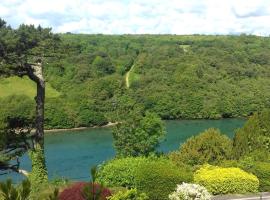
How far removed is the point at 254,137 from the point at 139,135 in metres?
6.31

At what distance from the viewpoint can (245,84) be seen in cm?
9825

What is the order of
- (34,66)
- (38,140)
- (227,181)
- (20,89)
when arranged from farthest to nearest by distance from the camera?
(20,89), (227,181), (38,140), (34,66)

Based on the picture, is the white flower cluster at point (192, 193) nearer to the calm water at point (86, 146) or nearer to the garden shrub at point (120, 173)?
the garden shrub at point (120, 173)

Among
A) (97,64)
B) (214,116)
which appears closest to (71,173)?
(214,116)

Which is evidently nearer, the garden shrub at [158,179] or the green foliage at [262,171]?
the garden shrub at [158,179]

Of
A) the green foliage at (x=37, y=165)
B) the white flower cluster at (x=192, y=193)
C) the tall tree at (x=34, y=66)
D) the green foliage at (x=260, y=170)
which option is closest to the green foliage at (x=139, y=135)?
the green foliage at (x=260, y=170)

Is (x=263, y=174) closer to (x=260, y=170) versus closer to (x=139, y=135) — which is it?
(x=260, y=170)

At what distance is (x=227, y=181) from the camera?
716 inches

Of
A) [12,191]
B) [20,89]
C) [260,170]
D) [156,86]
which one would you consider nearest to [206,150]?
[260,170]

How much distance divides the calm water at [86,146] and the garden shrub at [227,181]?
20.7m

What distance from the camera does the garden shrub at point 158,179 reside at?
664 inches

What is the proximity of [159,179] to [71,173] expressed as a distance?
29.5 meters

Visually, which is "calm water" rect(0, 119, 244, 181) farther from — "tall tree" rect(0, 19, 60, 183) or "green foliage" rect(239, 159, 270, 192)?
"green foliage" rect(239, 159, 270, 192)

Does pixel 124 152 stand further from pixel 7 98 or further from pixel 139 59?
pixel 139 59
